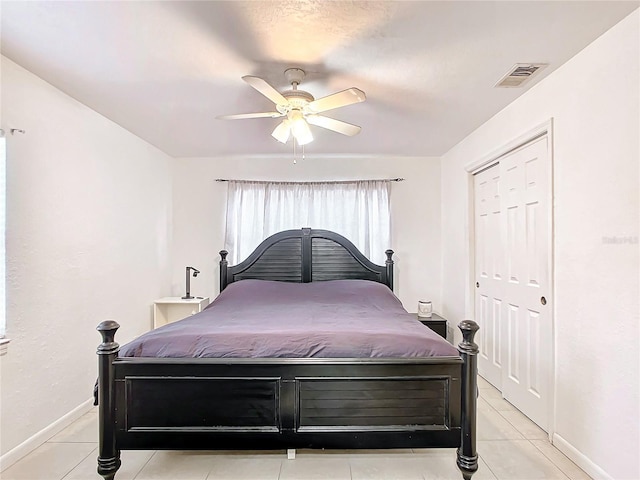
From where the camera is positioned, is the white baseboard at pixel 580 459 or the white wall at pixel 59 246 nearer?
the white baseboard at pixel 580 459

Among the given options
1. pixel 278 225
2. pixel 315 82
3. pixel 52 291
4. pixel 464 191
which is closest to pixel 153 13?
pixel 315 82

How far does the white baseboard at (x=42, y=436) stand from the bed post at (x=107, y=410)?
652 millimetres

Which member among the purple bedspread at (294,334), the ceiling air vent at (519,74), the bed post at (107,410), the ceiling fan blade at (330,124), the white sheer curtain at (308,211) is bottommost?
the bed post at (107,410)

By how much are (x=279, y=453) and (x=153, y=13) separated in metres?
2.48

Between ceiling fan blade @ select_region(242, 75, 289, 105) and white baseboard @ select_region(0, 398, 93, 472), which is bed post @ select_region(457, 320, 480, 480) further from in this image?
white baseboard @ select_region(0, 398, 93, 472)

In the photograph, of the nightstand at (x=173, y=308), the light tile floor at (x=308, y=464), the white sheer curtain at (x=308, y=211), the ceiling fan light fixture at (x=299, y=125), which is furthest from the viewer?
the white sheer curtain at (x=308, y=211)

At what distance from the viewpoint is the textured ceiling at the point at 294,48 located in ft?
5.40

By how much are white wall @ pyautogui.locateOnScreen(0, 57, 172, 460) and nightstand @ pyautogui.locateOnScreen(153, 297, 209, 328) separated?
30 cm

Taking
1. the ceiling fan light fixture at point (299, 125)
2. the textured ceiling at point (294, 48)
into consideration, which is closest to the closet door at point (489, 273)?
the textured ceiling at point (294, 48)

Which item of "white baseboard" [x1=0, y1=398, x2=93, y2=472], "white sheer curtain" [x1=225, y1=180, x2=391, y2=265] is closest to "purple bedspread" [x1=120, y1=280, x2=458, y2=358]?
"white baseboard" [x1=0, y1=398, x2=93, y2=472]

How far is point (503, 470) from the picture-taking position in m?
2.03

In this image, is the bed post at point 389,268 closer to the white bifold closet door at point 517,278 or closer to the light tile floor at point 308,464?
the white bifold closet door at point 517,278

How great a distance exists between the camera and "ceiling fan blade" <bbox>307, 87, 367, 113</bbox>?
200cm

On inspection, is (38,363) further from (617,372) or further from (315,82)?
(617,372)
